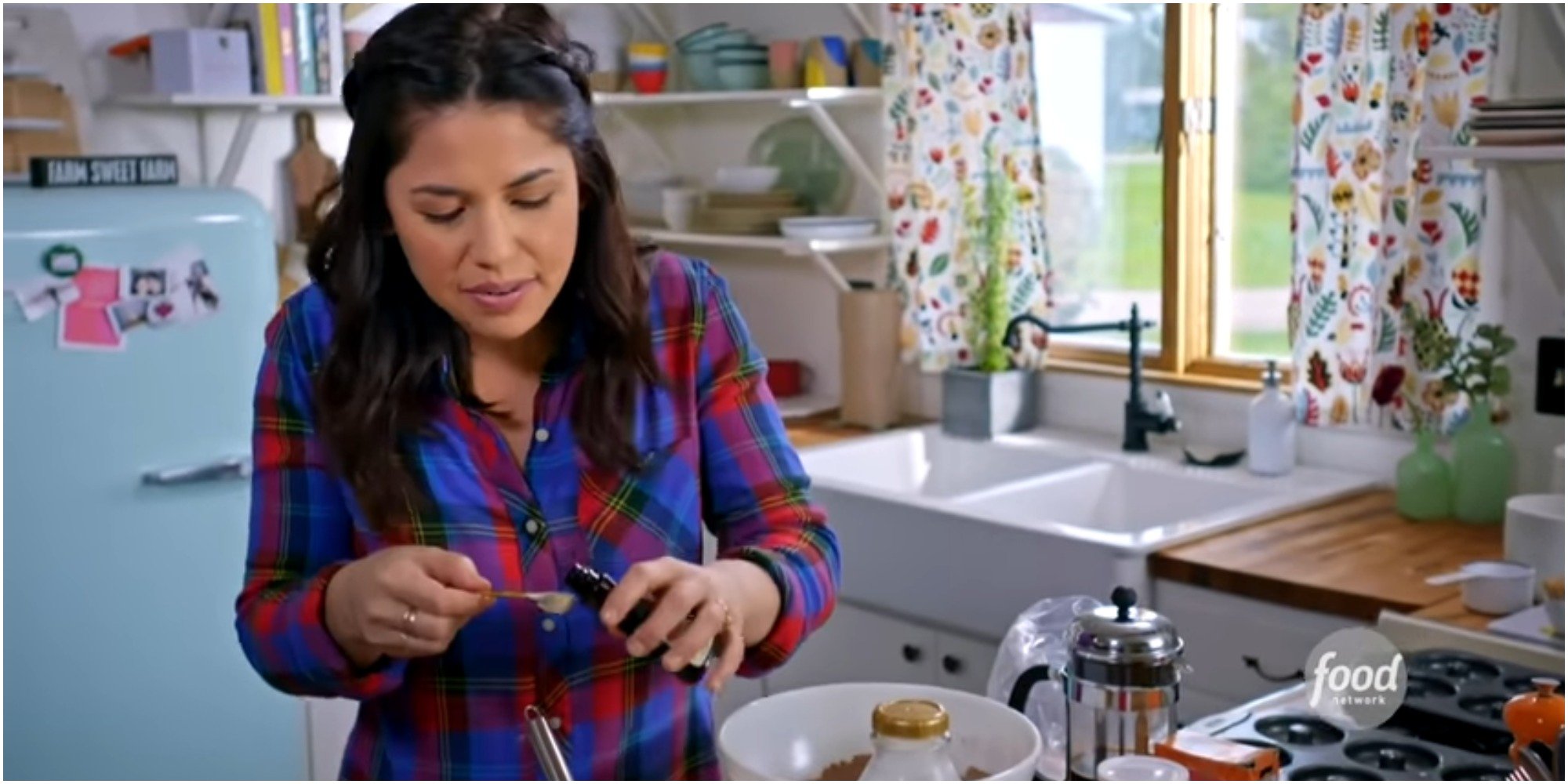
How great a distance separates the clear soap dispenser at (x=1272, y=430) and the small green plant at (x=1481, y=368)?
1.04 feet

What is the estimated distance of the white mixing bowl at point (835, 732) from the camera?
119cm

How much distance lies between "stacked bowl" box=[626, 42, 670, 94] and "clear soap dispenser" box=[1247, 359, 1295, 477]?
1.54 metres

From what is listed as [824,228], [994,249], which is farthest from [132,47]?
[994,249]

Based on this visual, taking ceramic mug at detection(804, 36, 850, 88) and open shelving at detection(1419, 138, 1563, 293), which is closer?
open shelving at detection(1419, 138, 1563, 293)

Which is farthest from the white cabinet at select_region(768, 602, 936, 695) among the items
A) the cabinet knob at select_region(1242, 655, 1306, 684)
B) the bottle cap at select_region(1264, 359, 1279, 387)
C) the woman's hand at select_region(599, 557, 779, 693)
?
the woman's hand at select_region(599, 557, 779, 693)

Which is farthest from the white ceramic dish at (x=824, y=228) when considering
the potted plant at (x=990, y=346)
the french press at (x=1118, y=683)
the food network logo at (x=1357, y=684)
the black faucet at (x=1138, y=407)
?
the french press at (x=1118, y=683)

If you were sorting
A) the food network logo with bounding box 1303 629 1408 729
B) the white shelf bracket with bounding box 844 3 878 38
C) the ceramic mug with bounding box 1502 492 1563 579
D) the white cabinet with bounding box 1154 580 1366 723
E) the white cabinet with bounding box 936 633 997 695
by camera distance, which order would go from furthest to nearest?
the white shelf bracket with bounding box 844 3 878 38 → the white cabinet with bounding box 936 633 997 695 → the white cabinet with bounding box 1154 580 1366 723 → the ceramic mug with bounding box 1502 492 1563 579 → the food network logo with bounding box 1303 629 1408 729

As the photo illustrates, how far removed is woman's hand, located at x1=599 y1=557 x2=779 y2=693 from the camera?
112cm

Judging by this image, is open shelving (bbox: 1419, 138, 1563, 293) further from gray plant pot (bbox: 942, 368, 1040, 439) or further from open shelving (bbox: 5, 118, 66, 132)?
open shelving (bbox: 5, 118, 66, 132)

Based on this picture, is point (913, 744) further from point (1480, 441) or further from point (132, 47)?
point (132, 47)

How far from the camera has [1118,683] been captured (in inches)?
50.7

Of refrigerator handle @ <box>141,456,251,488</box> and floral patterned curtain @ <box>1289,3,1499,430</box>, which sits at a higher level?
floral patterned curtain @ <box>1289,3,1499,430</box>

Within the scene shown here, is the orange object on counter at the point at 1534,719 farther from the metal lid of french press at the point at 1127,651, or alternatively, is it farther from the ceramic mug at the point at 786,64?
the ceramic mug at the point at 786,64

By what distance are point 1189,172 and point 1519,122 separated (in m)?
0.87
